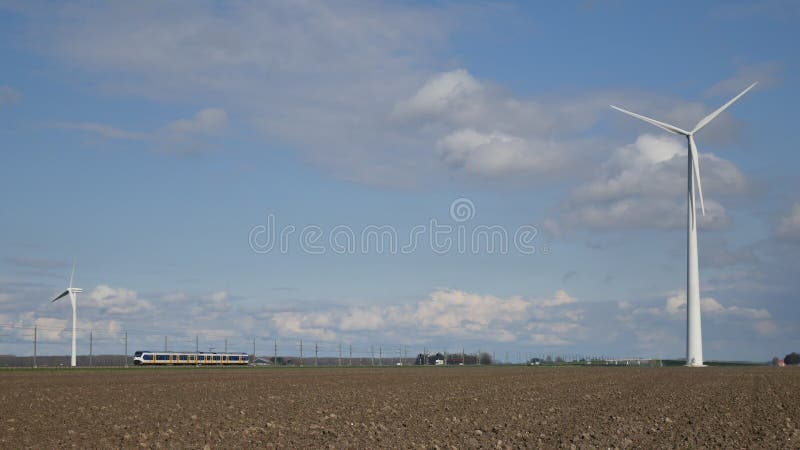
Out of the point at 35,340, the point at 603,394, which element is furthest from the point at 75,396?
the point at 35,340

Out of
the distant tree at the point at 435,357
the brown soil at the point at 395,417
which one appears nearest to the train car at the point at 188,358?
the distant tree at the point at 435,357

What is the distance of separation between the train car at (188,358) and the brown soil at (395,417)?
8266 centimetres

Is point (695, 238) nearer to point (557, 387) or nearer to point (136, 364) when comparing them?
point (557, 387)

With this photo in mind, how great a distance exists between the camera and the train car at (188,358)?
133m

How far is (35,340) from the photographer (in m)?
112

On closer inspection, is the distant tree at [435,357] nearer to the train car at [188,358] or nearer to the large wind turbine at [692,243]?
the train car at [188,358]

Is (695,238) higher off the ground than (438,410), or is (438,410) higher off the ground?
(695,238)

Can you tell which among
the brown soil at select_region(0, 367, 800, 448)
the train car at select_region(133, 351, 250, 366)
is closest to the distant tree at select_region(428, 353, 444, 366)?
the train car at select_region(133, 351, 250, 366)

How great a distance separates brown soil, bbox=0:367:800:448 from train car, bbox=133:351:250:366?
271 feet

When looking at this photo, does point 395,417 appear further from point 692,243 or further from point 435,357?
point 435,357

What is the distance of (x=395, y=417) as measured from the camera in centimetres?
3369

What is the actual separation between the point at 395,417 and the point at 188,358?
11009 cm

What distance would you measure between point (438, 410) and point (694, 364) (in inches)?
3020

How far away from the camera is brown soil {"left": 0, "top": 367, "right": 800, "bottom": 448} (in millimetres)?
26375
